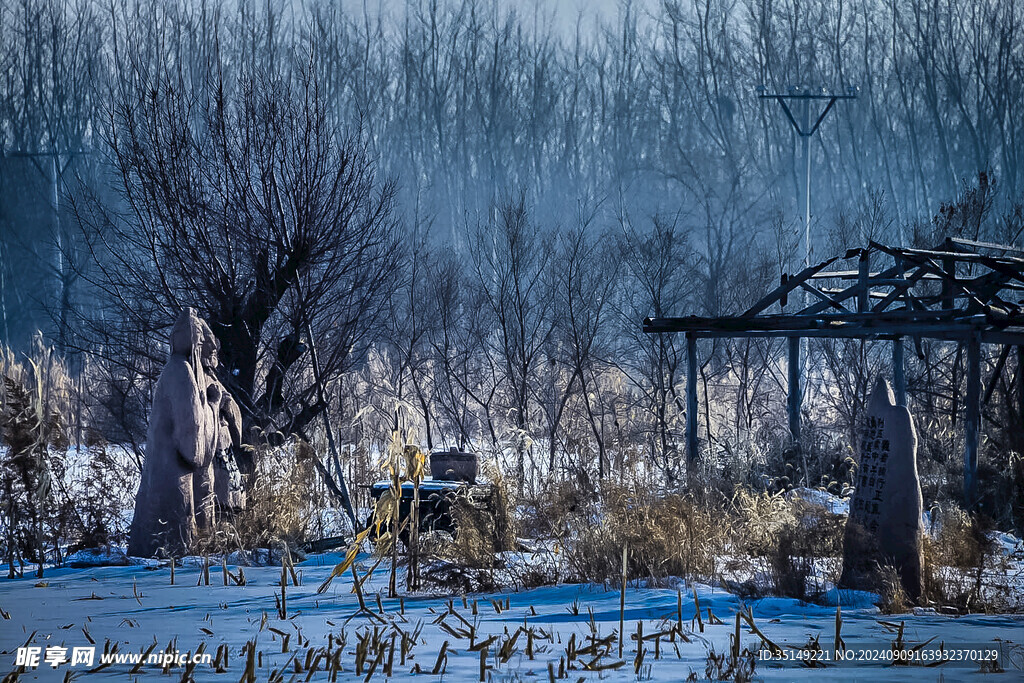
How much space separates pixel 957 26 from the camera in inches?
1770

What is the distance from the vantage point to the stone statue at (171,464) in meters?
9.51

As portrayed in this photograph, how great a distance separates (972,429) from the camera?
12.1 metres

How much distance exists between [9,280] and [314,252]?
107 ft

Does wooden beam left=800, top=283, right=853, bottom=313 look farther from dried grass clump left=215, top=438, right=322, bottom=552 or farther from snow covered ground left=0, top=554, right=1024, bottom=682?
dried grass clump left=215, top=438, right=322, bottom=552

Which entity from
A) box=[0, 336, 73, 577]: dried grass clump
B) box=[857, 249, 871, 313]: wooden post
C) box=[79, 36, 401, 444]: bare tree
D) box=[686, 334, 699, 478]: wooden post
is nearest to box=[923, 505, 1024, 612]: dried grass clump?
box=[857, 249, 871, 313]: wooden post

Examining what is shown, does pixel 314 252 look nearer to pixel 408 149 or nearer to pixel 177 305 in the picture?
pixel 177 305

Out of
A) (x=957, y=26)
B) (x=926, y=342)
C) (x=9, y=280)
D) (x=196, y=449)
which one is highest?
(x=957, y=26)

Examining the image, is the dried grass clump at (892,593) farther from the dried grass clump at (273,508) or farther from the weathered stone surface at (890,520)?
the dried grass clump at (273,508)

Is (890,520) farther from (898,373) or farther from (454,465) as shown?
(898,373)

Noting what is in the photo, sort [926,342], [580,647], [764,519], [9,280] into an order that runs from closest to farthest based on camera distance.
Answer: [580,647] < [764,519] < [926,342] < [9,280]

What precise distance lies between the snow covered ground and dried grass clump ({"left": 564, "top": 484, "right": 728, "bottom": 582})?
0.25 meters

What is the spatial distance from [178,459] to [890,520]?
616 centimetres

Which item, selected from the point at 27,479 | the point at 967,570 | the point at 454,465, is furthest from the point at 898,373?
the point at 27,479

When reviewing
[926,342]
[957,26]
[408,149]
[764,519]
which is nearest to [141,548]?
[764,519]
